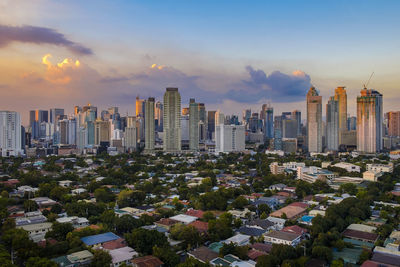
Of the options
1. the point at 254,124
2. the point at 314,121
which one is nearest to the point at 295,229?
the point at 314,121

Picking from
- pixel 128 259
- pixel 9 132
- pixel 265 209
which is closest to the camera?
pixel 128 259

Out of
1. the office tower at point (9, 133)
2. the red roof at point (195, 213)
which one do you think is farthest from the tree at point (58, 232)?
the office tower at point (9, 133)

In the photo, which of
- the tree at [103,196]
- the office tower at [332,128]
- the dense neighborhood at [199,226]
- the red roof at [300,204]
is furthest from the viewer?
the office tower at [332,128]

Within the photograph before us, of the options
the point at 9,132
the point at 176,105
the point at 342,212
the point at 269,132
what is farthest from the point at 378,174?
the point at 269,132

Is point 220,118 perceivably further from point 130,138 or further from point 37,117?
point 37,117

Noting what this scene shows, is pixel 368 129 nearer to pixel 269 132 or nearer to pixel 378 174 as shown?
pixel 378 174

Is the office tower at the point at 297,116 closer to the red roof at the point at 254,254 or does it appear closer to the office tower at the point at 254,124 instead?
the office tower at the point at 254,124

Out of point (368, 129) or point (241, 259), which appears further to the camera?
point (368, 129)
